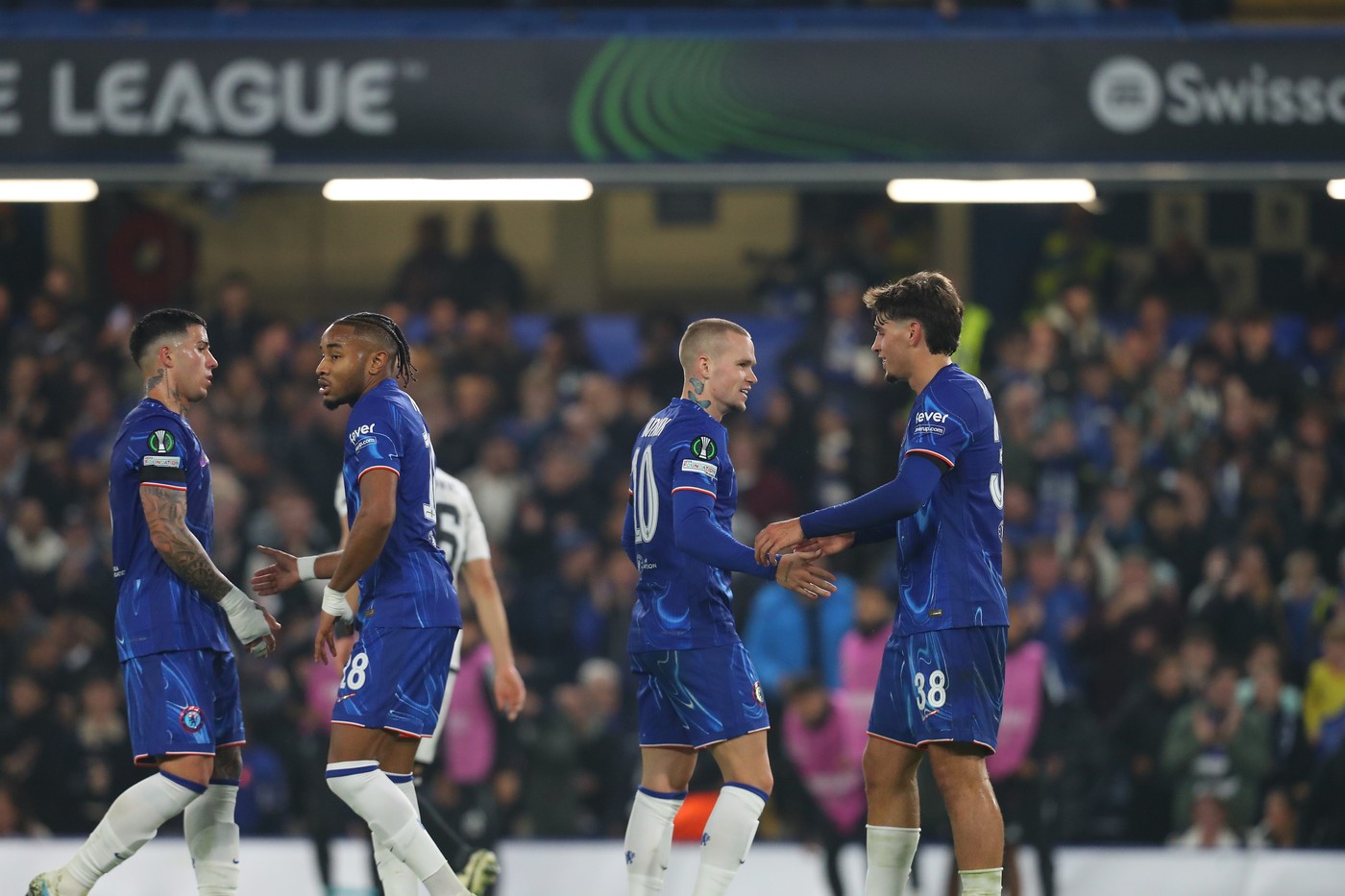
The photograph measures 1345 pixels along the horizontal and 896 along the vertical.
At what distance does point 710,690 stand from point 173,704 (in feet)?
6.68

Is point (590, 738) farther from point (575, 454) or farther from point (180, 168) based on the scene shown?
point (180, 168)

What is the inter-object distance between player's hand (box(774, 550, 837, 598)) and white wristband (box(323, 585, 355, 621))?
64.9 inches

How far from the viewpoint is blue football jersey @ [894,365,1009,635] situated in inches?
257

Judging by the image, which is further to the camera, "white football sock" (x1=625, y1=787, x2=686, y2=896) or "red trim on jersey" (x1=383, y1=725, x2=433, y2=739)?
"white football sock" (x1=625, y1=787, x2=686, y2=896)

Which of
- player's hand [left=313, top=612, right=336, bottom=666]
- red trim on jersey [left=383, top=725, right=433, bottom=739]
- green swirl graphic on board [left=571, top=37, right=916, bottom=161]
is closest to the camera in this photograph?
red trim on jersey [left=383, top=725, right=433, bottom=739]

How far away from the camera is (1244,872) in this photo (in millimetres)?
10039

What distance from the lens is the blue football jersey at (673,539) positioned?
6805 mm

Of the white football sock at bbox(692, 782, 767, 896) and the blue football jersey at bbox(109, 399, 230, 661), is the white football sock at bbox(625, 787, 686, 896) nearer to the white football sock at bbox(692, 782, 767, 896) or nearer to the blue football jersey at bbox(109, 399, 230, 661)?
the white football sock at bbox(692, 782, 767, 896)

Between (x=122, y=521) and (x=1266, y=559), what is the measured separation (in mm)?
8881

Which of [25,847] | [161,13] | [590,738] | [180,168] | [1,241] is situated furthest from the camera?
[1,241]

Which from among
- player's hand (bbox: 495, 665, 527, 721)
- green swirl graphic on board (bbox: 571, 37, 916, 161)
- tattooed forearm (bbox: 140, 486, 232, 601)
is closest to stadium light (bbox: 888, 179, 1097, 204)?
green swirl graphic on board (bbox: 571, 37, 916, 161)

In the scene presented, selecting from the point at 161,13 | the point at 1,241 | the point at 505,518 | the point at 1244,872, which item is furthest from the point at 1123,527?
the point at 1,241

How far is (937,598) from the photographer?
21.5ft

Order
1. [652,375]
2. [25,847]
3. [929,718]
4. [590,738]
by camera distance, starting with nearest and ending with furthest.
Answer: [929,718] → [25,847] → [590,738] → [652,375]
